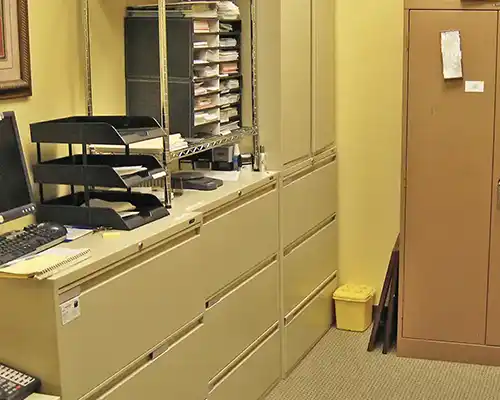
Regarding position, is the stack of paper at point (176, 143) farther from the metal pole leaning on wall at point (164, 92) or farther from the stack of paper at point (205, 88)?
the stack of paper at point (205, 88)

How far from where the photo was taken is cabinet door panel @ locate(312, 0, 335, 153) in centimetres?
384

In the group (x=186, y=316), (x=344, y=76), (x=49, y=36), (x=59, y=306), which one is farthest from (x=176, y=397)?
(x=344, y=76)

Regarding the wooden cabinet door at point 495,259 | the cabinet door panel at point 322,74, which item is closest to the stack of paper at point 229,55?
the cabinet door panel at point 322,74

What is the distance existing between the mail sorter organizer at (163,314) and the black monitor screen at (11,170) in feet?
0.75

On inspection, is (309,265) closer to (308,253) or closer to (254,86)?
(308,253)

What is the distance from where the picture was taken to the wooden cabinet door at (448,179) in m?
3.57

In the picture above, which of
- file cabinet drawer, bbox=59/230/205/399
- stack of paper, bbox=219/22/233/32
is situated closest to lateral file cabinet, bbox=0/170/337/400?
file cabinet drawer, bbox=59/230/205/399

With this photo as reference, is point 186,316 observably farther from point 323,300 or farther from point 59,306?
point 323,300

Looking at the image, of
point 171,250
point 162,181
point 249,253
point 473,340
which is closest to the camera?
point 171,250

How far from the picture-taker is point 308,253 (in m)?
3.87

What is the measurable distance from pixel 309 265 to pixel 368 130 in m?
0.83

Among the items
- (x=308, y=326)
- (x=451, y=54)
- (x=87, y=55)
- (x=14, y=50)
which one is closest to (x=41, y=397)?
(x=14, y=50)

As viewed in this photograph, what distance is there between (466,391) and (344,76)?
1.71 m

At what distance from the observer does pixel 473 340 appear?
378 cm
